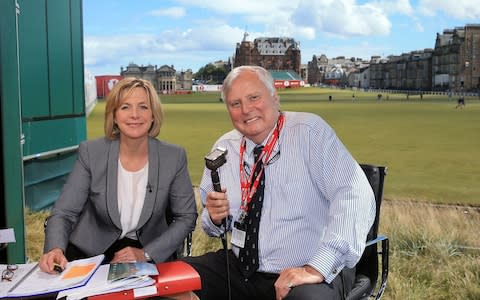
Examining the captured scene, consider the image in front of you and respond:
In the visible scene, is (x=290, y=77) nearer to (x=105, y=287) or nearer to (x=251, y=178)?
(x=251, y=178)

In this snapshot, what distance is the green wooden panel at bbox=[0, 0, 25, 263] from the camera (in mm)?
2646

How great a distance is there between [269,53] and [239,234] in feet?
8.79

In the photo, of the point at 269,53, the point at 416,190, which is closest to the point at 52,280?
the point at 269,53

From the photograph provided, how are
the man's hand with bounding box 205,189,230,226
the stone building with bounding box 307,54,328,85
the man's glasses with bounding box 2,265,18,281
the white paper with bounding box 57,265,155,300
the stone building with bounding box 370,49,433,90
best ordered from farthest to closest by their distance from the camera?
the stone building with bounding box 370,49,433,90, the stone building with bounding box 307,54,328,85, the man's hand with bounding box 205,189,230,226, the man's glasses with bounding box 2,265,18,281, the white paper with bounding box 57,265,155,300

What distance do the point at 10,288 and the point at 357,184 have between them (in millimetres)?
1092

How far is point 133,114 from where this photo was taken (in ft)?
6.97

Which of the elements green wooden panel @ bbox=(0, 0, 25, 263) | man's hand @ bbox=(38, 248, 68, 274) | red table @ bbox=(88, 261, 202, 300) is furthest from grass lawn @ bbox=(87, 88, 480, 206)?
red table @ bbox=(88, 261, 202, 300)

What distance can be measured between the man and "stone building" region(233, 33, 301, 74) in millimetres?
2209

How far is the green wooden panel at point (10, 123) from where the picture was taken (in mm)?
2646

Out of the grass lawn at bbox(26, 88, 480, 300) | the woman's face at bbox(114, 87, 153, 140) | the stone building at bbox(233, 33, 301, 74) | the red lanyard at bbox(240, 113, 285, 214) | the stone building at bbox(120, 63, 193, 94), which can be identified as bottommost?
the grass lawn at bbox(26, 88, 480, 300)

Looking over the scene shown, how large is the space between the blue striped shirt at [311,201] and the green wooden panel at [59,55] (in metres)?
1.99

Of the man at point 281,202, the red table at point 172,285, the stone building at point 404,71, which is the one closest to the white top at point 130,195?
the man at point 281,202

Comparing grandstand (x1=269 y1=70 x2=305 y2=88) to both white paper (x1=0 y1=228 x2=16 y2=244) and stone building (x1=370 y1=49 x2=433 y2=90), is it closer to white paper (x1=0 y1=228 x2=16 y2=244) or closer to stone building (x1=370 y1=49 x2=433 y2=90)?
white paper (x1=0 y1=228 x2=16 y2=244)

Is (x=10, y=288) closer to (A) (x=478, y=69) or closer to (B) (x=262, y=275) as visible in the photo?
(B) (x=262, y=275)
